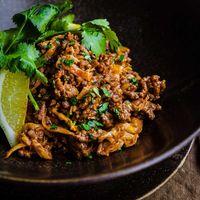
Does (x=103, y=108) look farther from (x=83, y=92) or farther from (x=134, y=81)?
(x=134, y=81)

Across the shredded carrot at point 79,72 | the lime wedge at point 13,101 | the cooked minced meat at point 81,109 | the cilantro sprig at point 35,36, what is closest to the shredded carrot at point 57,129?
the cooked minced meat at point 81,109

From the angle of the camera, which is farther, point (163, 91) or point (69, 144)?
point (163, 91)

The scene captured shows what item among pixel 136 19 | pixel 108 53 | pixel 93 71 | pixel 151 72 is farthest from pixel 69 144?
pixel 136 19

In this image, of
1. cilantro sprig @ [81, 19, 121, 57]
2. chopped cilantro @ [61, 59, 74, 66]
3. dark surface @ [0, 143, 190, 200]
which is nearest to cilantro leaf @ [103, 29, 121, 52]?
cilantro sprig @ [81, 19, 121, 57]

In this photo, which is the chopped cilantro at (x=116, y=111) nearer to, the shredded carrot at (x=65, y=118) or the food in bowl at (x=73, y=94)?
the food in bowl at (x=73, y=94)

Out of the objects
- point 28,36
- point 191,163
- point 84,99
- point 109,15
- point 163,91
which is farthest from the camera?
point 109,15

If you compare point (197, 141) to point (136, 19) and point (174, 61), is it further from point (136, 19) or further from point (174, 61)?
point (136, 19)

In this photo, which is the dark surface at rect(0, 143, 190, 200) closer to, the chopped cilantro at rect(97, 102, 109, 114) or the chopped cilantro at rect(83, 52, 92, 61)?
the chopped cilantro at rect(97, 102, 109, 114)
